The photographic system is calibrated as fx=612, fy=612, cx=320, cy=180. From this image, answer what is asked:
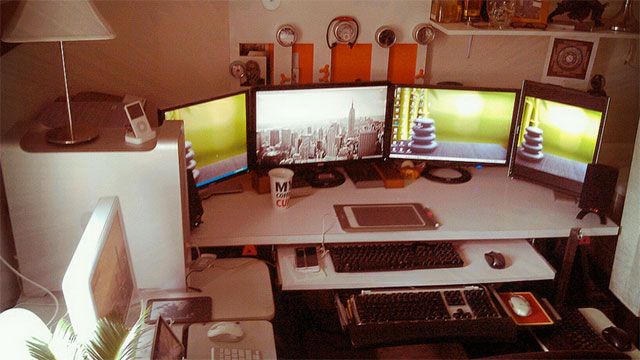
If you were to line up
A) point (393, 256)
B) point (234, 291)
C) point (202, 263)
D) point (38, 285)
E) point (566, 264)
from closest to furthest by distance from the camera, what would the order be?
point (38, 285)
point (234, 291)
point (202, 263)
point (393, 256)
point (566, 264)

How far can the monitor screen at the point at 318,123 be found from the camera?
235cm

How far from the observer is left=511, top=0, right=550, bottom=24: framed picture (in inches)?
98.3

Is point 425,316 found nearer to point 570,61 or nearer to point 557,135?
point 557,135

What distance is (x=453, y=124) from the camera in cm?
253

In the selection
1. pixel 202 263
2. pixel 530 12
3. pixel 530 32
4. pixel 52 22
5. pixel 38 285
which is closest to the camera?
pixel 52 22

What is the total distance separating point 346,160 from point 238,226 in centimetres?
60

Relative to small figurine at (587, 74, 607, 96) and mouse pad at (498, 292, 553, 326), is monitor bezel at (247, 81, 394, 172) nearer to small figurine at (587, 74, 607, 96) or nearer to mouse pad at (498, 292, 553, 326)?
mouse pad at (498, 292, 553, 326)

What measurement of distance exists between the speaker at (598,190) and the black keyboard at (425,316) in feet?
1.72

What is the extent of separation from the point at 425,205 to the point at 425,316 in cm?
48

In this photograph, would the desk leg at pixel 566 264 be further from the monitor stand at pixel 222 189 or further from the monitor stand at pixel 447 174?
the monitor stand at pixel 222 189

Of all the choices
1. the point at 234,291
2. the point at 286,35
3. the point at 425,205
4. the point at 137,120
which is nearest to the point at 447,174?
the point at 425,205

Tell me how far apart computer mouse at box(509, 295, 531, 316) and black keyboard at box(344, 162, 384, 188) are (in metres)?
0.68

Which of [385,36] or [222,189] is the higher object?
[385,36]

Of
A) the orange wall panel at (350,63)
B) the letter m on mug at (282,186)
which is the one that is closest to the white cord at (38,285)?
the letter m on mug at (282,186)
